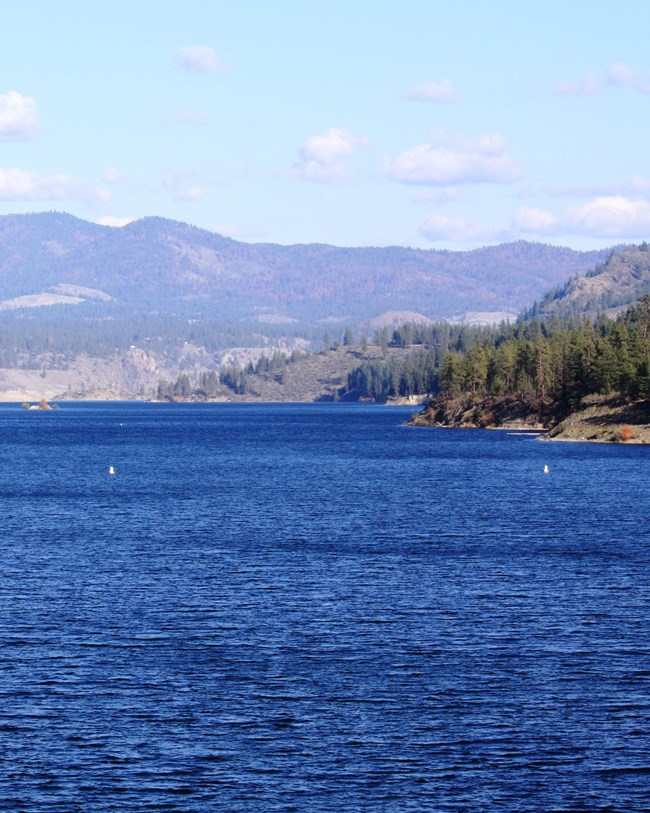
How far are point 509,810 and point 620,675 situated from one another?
14.3m

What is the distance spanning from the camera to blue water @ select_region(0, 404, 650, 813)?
3650 centimetres

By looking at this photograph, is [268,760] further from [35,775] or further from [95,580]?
[95,580]

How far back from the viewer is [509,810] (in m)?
34.3

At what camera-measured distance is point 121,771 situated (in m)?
37.2

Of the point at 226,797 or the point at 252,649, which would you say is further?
the point at 252,649

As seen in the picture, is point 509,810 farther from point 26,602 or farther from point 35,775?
point 26,602

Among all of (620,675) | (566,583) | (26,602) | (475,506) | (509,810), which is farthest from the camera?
(475,506)

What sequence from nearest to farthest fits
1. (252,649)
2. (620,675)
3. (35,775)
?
(35,775) < (620,675) < (252,649)

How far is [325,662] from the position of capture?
49188 mm

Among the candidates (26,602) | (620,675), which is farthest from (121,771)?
(26,602)

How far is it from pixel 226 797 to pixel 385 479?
10601 cm

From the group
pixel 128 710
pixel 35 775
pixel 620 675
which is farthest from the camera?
pixel 620 675

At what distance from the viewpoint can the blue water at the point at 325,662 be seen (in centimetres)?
3650

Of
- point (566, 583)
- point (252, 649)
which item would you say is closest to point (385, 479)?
point (566, 583)
